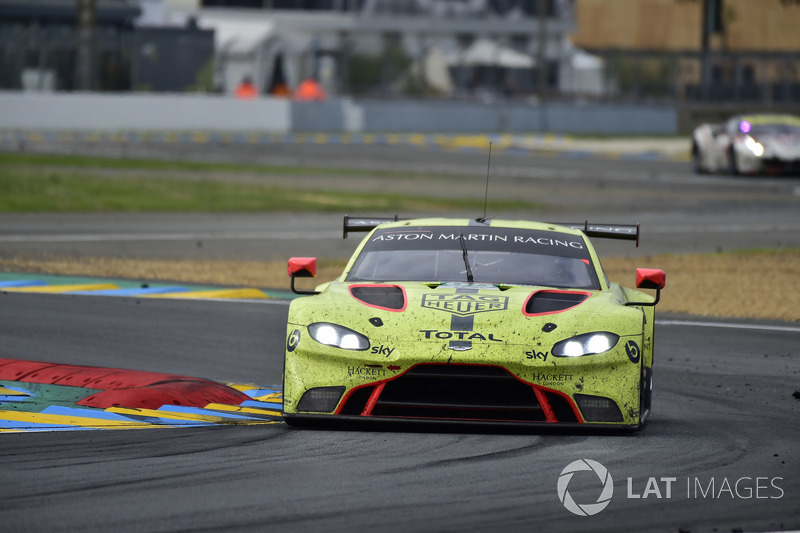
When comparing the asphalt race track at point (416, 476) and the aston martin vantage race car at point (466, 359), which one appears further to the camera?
the aston martin vantage race car at point (466, 359)

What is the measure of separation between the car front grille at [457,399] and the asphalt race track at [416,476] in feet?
0.40

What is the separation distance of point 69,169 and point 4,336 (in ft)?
65.6

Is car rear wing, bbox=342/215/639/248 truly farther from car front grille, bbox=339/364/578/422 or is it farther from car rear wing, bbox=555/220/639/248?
car front grille, bbox=339/364/578/422

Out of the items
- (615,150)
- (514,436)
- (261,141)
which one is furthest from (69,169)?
(514,436)

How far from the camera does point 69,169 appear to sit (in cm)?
3016

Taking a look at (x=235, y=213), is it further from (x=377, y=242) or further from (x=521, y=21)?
(x=521, y=21)

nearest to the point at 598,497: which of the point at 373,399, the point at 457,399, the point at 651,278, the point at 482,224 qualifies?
the point at 457,399

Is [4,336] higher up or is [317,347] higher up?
[317,347]

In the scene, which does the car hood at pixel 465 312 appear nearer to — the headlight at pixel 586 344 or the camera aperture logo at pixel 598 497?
the headlight at pixel 586 344

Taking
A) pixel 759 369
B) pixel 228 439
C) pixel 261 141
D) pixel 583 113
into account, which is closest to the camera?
pixel 228 439

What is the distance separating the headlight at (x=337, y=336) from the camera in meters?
7.24

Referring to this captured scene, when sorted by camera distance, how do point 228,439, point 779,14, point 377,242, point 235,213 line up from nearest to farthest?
point 228,439 → point 377,242 → point 235,213 → point 779,14

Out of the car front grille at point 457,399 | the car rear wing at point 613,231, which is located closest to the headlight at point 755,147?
the car rear wing at point 613,231

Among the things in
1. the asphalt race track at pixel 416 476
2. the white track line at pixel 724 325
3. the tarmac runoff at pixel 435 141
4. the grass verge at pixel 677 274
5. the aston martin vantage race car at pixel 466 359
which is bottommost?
the tarmac runoff at pixel 435 141
